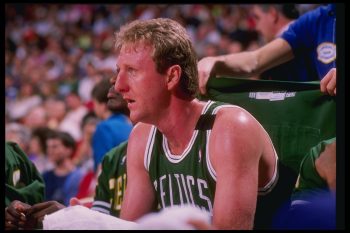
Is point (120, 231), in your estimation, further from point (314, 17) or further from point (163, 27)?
point (314, 17)

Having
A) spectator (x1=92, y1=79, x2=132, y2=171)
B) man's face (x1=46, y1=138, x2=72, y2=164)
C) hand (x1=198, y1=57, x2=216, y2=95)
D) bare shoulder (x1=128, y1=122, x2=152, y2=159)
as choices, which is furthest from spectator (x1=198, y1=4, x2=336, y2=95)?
man's face (x1=46, y1=138, x2=72, y2=164)

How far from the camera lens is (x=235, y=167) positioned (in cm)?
200

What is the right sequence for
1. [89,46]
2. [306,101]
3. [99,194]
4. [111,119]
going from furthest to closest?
[89,46]
[111,119]
[99,194]
[306,101]

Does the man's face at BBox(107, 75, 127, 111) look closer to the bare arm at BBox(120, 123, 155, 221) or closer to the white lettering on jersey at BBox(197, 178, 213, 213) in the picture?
the bare arm at BBox(120, 123, 155, 221)

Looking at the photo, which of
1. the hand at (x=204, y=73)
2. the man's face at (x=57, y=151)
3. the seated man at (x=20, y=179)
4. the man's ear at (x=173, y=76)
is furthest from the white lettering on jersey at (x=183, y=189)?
the man's face at (x=57, y=151)

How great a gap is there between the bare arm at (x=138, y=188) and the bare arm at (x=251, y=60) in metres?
0.49

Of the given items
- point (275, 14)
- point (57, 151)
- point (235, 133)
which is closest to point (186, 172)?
point (235, 133)

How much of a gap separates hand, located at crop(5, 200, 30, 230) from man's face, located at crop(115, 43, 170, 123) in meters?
0.49

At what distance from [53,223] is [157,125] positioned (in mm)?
533

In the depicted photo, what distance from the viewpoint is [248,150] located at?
6.75 feet

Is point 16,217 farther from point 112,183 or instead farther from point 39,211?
point 112,183

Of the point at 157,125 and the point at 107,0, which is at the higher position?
the point at 107,0

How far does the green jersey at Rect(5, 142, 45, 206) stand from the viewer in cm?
254

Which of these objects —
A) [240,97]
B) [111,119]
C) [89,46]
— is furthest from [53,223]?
[89,46]
